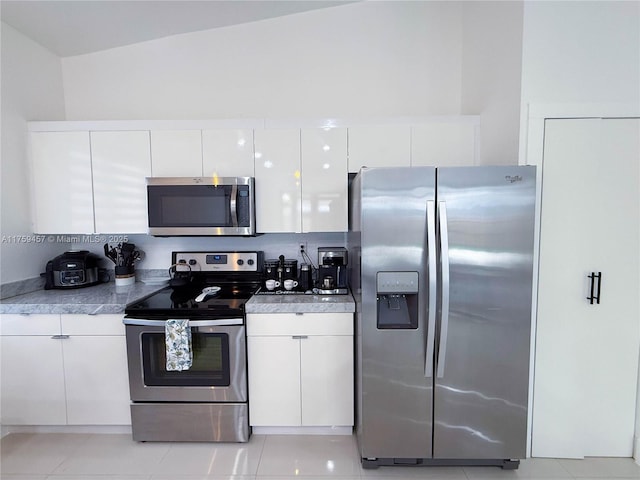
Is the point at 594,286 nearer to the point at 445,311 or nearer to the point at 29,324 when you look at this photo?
the point at 445,311

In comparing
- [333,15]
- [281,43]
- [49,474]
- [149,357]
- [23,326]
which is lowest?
[49,474]

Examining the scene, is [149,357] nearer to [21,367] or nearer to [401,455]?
[21,367]

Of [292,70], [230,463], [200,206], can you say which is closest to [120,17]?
[292,70]

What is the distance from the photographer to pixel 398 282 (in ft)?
5.24

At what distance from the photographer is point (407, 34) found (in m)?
2.45

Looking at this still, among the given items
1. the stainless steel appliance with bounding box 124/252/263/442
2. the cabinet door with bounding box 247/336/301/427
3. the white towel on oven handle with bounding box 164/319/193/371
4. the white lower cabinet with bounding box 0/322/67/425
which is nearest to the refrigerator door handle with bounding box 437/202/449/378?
the cabinet door with bounding box 247/336/301/427

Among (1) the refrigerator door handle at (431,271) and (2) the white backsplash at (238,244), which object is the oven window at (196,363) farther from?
(1) the refrigerator door handle at (431,271)

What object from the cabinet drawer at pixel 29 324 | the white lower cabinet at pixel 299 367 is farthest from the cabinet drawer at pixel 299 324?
the cabinet drawer at pixel 29 324

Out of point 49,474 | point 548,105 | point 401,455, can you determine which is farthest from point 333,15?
point 49,474

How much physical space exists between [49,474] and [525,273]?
2950 mm

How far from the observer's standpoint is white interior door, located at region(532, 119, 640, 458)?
169cm

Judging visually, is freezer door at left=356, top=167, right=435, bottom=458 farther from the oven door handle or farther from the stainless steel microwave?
the stainless steel microwave

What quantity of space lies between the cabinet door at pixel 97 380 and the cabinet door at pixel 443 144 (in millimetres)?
2426

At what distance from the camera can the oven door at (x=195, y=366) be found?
73.3 inches
